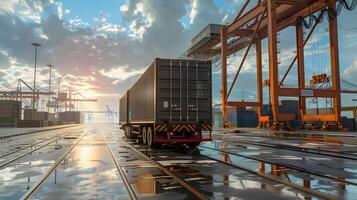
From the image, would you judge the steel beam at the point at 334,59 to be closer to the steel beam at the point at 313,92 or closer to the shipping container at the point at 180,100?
the steel beam at the point at 313,92

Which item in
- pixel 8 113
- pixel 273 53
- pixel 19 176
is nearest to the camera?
pixel 19 176

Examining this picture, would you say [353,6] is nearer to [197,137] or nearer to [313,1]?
[313,1]

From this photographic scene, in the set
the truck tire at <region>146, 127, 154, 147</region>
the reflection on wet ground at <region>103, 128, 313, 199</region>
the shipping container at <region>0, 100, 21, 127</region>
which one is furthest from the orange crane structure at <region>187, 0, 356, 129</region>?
the shipping container at <region>0, 100, 21, 127</region>

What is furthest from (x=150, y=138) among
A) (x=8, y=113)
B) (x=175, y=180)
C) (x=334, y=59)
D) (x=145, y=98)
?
(x=8, y=113)

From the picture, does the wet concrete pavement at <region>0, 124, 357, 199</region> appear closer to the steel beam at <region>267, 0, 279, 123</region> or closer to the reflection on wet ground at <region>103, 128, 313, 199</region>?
the reflection on wet ground at <region>103, 128, 313, 199</region>

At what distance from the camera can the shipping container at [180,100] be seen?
1686cm

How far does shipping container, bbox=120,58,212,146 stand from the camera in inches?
664

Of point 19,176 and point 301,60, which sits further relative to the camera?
point 301,60

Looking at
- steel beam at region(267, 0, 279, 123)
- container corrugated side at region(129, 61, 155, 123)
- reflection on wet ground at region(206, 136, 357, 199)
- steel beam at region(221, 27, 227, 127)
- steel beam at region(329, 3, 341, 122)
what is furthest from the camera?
steel beam at region(221, 27, 227, 127)

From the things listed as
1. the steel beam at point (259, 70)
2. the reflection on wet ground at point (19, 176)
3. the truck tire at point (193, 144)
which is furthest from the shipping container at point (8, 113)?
the reflection on wet ground at point (19, 176)

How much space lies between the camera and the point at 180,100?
1720cm

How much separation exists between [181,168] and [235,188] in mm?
3530

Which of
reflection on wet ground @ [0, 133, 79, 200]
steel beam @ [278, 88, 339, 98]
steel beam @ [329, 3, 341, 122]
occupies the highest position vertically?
steel beam @ [329, 3, 341, 122]

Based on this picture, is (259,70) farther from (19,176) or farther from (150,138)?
(19,176)
